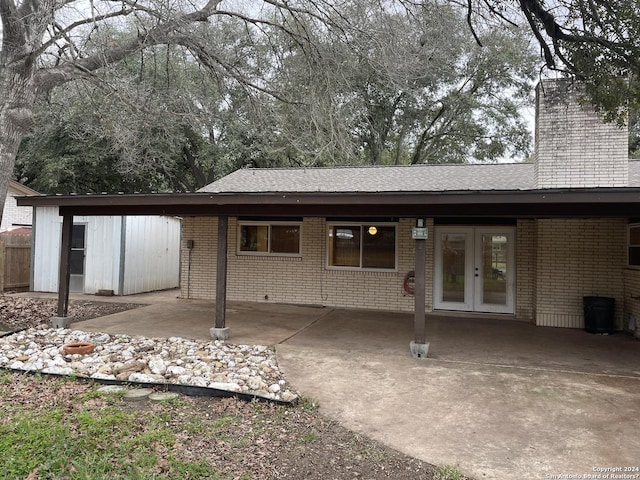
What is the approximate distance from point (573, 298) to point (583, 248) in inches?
37.3

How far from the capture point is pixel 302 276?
434 inches

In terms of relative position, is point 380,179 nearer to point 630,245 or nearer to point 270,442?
point 630,245

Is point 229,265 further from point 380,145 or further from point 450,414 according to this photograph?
point 380,145

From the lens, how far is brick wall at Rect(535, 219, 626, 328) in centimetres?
830

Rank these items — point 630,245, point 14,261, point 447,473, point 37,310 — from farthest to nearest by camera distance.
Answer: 1. point 14,261
2. point 37,310
3. point 630,245
4. point 447,473

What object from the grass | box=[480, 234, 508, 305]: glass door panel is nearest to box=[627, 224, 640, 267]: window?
box=[480, 234, 508, 305]: glass door panel

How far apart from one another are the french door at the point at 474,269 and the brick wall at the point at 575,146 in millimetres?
1883

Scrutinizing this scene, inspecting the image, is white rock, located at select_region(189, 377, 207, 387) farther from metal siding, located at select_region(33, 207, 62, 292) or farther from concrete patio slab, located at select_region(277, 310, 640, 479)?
metal siding, located at select_region(33, 207, 62, 292)

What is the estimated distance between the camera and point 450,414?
14.2ft

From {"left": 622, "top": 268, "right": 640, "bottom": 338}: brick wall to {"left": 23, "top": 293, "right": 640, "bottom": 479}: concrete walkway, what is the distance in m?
0.56

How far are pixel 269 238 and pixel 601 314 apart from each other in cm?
717

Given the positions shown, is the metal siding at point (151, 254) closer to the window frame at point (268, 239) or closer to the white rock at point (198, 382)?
the window frame at point (268, 239)

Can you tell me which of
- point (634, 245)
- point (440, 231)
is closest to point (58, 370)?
point (440, 231)

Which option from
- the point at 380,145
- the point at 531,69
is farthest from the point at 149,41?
the point at 531,69
